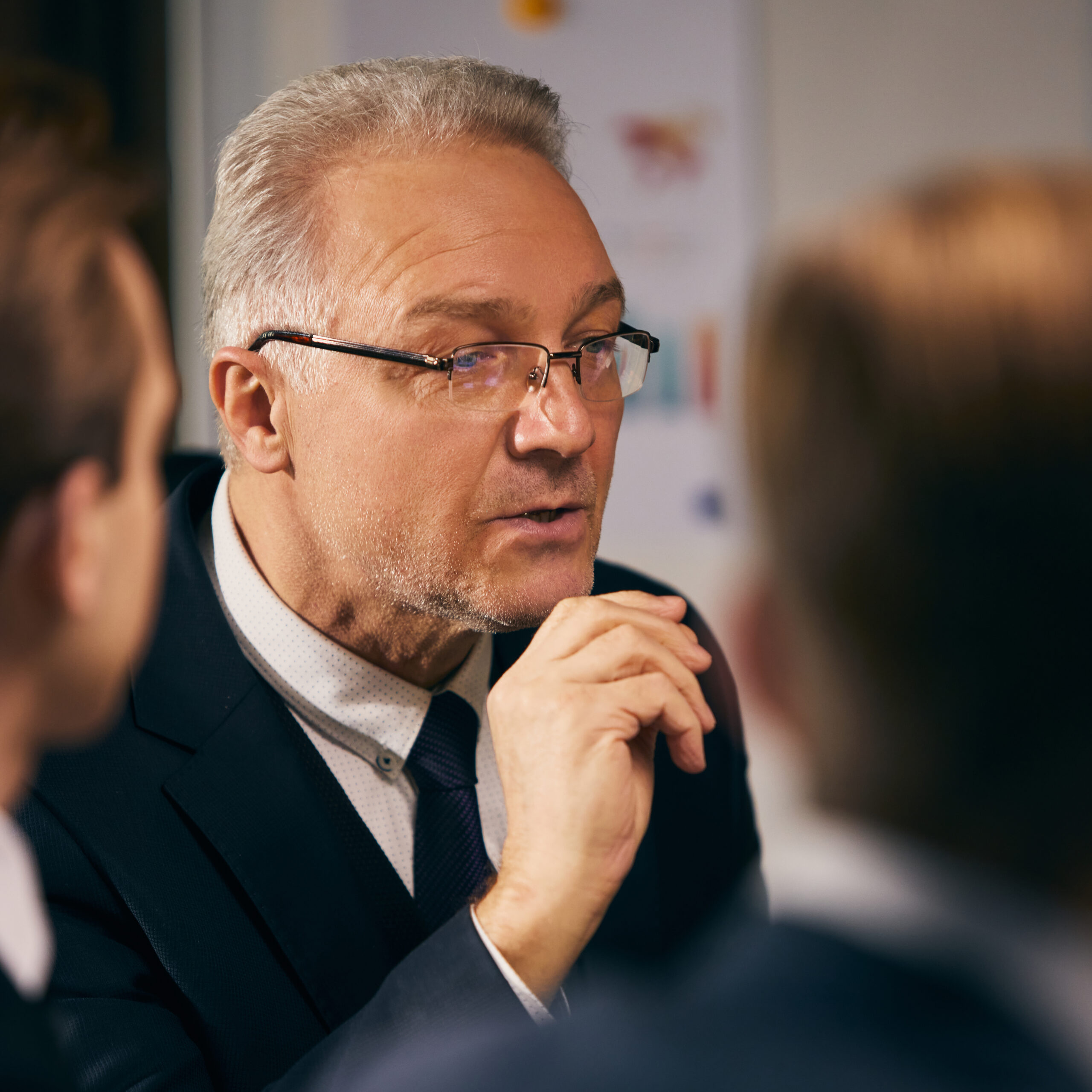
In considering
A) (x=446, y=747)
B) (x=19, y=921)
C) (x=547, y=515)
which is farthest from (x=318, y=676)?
(x=19, y=921)

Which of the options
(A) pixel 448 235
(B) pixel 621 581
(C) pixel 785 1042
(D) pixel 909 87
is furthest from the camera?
(D) pixel 909 87

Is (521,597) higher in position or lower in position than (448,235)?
lower

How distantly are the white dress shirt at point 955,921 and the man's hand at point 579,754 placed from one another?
44 centimetres

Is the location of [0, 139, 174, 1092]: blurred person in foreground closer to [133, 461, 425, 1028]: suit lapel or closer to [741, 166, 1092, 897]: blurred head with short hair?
[741, 166, 1092, 897]: blurred head with short hair

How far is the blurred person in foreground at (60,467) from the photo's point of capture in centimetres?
55

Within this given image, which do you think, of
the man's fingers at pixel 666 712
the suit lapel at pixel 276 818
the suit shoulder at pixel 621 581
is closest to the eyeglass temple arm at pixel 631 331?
the suit shoulder at pixel 621 581

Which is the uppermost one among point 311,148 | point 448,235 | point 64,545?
point 311,148

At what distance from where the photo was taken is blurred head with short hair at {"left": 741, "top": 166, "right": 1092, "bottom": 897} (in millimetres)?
501

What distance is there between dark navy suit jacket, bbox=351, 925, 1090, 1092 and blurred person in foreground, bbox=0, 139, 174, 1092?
0.22m

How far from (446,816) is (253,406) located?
52 cm

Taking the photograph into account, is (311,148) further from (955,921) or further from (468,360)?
(955,921)

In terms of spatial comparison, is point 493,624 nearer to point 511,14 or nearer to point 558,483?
point 558,483

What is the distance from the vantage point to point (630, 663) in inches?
40.9

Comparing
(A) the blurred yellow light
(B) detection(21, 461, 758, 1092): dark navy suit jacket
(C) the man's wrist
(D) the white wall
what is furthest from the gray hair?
(D) the white wall
